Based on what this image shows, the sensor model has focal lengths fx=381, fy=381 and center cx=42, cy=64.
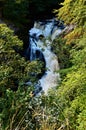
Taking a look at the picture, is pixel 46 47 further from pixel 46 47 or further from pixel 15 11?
pixel 15 11

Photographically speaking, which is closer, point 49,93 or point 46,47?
point 49,93

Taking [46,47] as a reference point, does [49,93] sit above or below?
below

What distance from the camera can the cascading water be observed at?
696 inches

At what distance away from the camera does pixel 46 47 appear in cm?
1883

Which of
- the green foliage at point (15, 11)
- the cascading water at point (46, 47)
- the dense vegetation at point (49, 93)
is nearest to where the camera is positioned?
the dense vegetation at point (49, 93)

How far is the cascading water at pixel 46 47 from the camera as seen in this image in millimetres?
17688

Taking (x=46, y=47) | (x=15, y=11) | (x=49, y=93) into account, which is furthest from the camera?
(x=15, y=11)

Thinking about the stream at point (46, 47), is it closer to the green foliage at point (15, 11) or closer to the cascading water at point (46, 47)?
the cascading water at point (46, 47)

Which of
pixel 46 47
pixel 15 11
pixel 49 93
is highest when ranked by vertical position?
pixel 15 11

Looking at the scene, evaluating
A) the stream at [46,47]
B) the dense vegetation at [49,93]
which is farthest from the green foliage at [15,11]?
the dense vegetation at [49,93]

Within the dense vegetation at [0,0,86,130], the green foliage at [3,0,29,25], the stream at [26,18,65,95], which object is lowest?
the dense vegetation at [0,0,86,130]

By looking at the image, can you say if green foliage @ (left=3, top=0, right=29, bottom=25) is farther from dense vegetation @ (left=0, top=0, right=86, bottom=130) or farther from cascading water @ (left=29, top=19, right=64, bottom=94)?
dense vegetation @ (left=0, top=0, right=86, bottom=130)

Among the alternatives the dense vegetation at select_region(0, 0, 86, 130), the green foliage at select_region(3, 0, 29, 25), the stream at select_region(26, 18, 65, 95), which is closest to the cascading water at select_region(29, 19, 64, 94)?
the stream at select_region(26, 18, 65, 95)

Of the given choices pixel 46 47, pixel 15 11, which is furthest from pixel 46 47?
pixel 15 11
